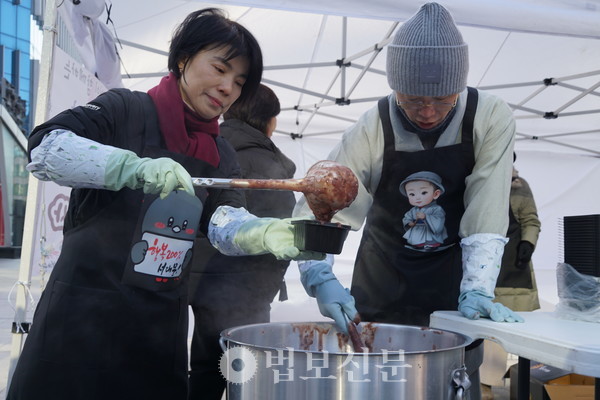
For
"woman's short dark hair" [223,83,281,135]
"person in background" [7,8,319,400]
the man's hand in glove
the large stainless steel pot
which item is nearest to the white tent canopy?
"woman's short dark hair" [223,83,281,135]

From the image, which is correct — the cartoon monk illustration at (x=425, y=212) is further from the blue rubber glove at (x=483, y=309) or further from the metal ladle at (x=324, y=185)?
the metal ladle at (x=324, y=185)

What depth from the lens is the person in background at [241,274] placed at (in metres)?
2.18

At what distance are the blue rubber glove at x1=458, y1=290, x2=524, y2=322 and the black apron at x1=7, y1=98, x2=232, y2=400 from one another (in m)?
0.81

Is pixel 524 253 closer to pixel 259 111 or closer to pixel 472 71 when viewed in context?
pixel 259 111

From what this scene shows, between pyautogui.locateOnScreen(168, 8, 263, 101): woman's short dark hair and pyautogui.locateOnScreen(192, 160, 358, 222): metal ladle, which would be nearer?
pyautogui.locateOnScreen(192, 160, 358, 222): metal ladle

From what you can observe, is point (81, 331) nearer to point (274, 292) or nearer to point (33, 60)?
point (274, 292)

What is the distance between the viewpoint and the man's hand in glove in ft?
10.9

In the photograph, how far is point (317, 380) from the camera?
1.07m

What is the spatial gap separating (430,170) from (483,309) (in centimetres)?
48

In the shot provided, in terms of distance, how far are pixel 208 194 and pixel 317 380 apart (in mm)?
772

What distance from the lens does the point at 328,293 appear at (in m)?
1.50

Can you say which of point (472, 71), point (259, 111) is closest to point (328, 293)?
point (259, 111)

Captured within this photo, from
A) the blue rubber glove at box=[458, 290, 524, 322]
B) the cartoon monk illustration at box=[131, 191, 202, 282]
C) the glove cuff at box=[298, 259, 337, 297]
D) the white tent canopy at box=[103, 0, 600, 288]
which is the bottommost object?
the blue rubber glove at box=[458, 290, 524, 322]

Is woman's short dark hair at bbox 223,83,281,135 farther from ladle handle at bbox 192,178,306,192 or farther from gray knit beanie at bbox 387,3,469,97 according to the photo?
ladle handle at bbox 192,178,306,192
